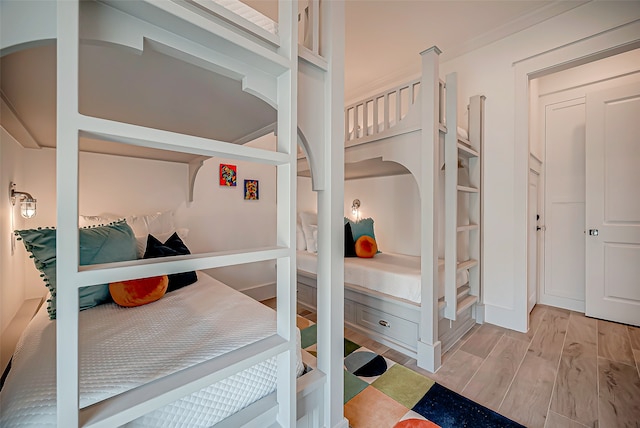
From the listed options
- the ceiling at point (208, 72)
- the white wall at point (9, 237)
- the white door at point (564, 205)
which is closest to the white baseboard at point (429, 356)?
the ceiling at point (208, 72)

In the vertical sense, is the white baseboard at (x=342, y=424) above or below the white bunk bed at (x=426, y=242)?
below

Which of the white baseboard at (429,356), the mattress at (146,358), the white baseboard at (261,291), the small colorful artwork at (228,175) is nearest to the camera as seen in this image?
the mattress at (146,358)

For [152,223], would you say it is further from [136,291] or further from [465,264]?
[465,264]

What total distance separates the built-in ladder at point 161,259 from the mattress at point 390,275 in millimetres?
1400

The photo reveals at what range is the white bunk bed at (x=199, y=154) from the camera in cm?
52

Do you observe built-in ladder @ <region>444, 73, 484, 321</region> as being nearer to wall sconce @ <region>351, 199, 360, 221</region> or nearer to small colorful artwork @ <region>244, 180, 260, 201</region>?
wall sconce @ <region>351, 199, 360, 221</region>

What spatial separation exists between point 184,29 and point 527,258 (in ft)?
9.71

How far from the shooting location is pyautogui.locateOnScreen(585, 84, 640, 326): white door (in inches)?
94.4

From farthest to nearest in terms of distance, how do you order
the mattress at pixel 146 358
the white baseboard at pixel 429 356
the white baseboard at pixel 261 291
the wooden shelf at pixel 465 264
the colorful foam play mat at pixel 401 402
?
the white baseboard at pixel 261 291 < the wooden shelf at pixel 465 264 < the white baseboard at pixel 429 356 < the colorful foam play mat at pixel 401 402 < the mattress at pixel 146 358

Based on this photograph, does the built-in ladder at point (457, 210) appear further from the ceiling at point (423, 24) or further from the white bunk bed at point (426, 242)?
the ceiling at point (423, 24)

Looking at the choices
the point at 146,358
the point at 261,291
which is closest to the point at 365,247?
the point at 261,291

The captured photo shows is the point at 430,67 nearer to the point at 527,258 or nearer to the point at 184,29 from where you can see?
the point at 184,29

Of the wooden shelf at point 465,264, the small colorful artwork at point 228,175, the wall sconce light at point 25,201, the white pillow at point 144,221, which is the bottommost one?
the wooden shelf at point 465,264

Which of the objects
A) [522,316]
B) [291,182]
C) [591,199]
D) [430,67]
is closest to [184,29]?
[291,182]
